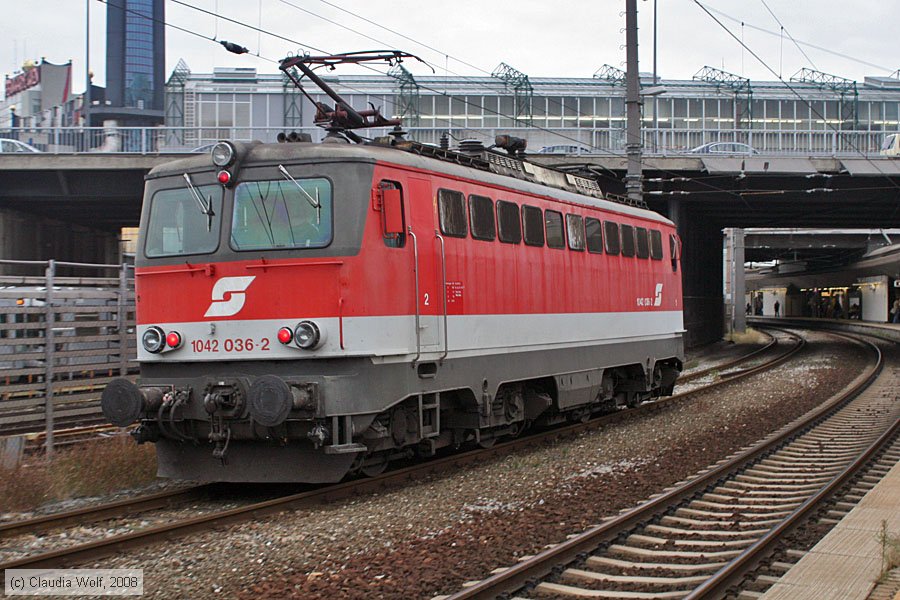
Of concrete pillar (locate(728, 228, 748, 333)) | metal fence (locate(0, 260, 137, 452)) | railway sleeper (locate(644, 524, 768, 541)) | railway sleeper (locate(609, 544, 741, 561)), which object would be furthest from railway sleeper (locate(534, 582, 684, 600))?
concrete pillar (locate(728, 228, 748, 333))

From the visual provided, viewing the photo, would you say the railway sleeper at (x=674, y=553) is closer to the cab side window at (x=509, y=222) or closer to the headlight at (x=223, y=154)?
the cab side window at (x=509, y=222)

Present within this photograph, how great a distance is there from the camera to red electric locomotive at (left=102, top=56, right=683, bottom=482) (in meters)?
9.12

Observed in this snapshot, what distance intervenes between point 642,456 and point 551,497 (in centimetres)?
296

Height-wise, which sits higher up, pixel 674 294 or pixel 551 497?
pixel 674 294

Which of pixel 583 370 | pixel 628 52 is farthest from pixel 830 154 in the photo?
pixel 583 370

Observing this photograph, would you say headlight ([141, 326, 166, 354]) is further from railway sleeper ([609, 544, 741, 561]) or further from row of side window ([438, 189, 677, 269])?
railway sleeper ([609, 544, 741, 561])

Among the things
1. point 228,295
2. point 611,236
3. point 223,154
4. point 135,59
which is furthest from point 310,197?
point 135,59

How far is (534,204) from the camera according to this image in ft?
41.7

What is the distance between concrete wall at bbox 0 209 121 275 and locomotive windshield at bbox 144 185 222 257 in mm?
25464

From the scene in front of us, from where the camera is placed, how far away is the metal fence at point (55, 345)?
36.7 ft

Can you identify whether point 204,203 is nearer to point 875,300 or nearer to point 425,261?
point 425,261

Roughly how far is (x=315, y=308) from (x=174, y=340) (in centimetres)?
164

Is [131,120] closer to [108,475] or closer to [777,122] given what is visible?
[777,122]
